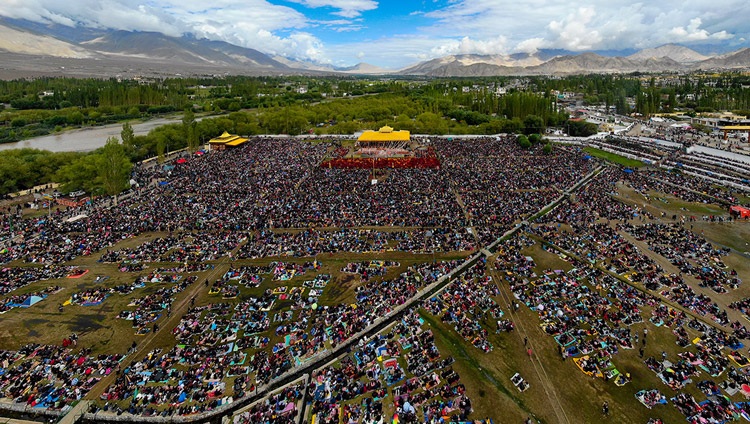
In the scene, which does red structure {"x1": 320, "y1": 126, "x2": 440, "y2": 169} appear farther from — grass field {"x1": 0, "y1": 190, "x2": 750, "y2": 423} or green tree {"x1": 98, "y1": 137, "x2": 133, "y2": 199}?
grass field {"x1": 0, "y1": 190, "x2": 750, "y2": 423}

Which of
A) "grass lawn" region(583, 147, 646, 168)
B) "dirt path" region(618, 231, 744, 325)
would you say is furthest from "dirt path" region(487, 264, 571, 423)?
"grass lawn" region(583, 147, 646, 168)

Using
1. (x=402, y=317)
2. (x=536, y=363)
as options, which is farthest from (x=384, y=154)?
(x=536, y=363)

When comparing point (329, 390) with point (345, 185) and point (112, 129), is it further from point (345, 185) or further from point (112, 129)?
point (112, 129)

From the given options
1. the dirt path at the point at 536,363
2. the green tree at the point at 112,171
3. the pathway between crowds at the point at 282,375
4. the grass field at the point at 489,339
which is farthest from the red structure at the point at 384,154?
the dirt path at the point at 536,363

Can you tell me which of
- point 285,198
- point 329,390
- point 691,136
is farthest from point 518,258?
point 691,136

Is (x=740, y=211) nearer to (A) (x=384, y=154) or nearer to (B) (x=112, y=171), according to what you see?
(A) (x=384, y=154)

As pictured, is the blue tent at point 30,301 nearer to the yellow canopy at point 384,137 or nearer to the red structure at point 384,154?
the red structure at point 384,154
